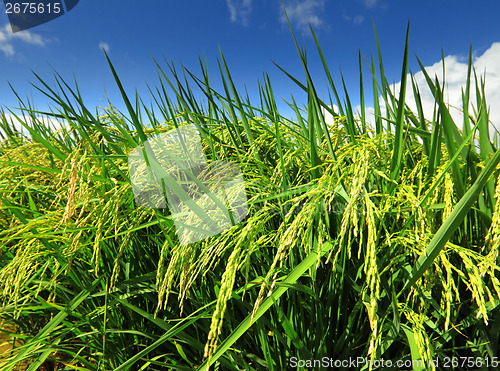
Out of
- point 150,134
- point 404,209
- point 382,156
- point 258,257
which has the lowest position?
point 258,257

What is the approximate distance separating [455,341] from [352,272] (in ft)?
1.52

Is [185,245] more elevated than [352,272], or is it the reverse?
[185,245]

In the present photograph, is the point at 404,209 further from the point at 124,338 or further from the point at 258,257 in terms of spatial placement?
the point at 124,338

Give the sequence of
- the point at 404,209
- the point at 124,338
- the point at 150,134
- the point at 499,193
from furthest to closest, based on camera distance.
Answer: the point at 150,134, the point at 124,338, the point at 404,209, the point at 499,193

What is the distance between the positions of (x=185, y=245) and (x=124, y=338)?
0.75 metres

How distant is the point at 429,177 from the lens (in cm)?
88

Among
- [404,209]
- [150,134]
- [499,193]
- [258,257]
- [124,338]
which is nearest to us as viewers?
[499,193]

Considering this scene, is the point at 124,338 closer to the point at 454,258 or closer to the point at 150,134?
the point at 150,134

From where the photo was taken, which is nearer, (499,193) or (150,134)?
(499,193)

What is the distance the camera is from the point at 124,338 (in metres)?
1.20

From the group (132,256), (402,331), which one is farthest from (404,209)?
(132,256)

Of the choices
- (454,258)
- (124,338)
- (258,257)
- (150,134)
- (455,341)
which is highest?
(150,134)

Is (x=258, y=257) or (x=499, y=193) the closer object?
(x=499, y=193)

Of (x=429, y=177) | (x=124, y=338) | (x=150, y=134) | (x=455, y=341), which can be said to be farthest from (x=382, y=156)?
(x=124, y=338)
